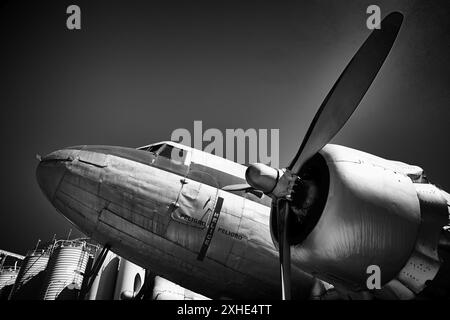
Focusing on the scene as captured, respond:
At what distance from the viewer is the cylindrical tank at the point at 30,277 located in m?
26.1

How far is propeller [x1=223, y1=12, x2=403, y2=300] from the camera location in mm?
4574

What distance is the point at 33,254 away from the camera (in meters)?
29.8

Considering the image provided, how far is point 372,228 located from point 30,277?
32.5 meters

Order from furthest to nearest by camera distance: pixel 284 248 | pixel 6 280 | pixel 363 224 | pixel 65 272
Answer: pixel 6 280, pixel 65 272, pixel 284 248, pixel 363 224

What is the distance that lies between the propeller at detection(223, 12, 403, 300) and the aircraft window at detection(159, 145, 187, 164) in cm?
390

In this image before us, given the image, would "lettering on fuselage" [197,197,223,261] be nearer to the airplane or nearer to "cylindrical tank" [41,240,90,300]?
the airplane

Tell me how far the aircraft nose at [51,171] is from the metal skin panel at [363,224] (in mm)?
6164

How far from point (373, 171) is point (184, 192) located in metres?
4.42

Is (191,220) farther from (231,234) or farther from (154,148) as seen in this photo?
(154,148)

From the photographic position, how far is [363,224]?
420 centimetres

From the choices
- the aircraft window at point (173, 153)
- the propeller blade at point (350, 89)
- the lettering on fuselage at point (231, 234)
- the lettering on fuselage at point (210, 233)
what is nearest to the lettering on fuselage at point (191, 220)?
the lettering on fuselage at point (210, 233)

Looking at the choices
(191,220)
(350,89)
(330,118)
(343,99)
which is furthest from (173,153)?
(350,89)

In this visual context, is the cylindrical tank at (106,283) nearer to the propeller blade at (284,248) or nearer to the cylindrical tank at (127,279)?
the cylindrical tank at (127,279)
